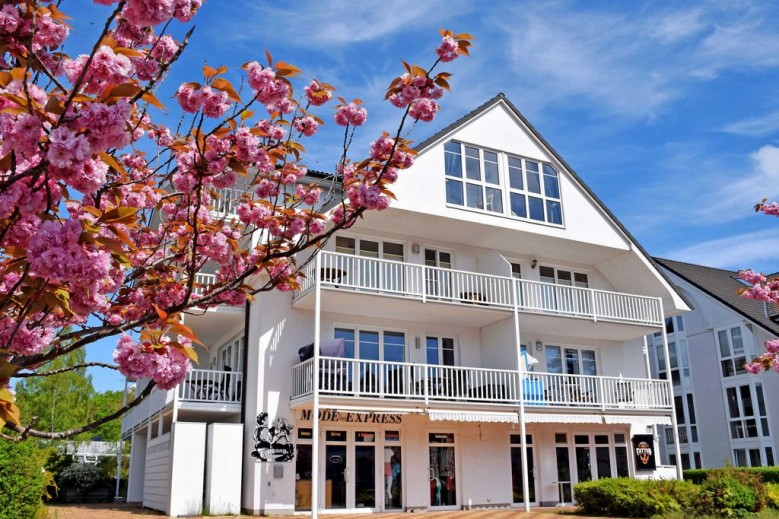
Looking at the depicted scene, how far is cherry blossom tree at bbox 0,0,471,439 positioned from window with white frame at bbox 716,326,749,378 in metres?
27.7

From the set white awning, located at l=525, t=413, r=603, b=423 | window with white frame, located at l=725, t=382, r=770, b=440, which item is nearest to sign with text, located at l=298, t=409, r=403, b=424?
white awning, located at l=525, t=413, r=603, b=423

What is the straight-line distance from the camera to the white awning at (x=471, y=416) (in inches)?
673

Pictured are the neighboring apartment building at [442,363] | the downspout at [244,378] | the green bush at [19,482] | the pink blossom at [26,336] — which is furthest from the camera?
the downspout at [244,378]

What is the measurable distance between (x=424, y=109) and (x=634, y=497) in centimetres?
1295

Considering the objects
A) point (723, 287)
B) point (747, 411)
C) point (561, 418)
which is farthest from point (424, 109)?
point (723, 287)

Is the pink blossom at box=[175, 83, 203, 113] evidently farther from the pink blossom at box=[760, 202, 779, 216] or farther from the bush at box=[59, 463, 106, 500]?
the bush at box=[59, 463, 106, 500]

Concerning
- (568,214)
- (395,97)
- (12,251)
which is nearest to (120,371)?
(12,251)

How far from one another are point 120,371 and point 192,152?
165 cm

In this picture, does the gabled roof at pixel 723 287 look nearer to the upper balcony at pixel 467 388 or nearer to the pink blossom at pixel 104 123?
the upper balcony at pixel 467 388

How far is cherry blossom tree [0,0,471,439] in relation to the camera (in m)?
2.89

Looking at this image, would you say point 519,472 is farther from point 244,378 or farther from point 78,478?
point 78,478

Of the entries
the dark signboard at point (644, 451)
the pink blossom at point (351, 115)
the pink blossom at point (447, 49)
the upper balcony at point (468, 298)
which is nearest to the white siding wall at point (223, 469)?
the upper balcony at point (468, 298)

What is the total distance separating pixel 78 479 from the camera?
952 inches

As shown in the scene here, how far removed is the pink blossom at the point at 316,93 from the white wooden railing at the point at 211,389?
1235cm
